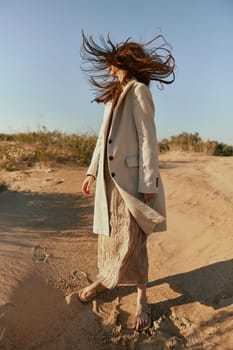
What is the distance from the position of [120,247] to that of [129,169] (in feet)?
1.89

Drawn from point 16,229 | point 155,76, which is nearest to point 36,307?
point 16,229

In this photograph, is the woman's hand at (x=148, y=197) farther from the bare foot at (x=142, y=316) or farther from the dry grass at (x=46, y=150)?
the dry grass at (x=46, y=150)

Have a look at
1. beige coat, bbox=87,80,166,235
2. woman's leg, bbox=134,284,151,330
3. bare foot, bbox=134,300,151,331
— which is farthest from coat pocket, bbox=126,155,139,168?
bare foot, bbox=134,300,151,331

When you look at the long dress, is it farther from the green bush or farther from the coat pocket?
the green bush

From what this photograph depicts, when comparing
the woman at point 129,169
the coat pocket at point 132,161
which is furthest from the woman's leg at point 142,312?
the coat pocket at point 132,161

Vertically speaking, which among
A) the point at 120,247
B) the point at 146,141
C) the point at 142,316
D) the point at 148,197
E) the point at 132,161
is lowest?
the point at 142,316

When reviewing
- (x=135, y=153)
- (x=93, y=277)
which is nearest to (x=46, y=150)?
(x=93, y=277)

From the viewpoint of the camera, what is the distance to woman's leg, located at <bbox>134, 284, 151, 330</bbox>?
2.81m

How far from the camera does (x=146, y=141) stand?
272 cm

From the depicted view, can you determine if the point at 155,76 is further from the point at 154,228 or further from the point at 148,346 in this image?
the point at 148,346

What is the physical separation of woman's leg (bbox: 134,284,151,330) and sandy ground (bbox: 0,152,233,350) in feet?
0.21

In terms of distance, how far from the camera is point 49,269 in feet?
11.5

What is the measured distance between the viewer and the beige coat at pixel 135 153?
2.72m

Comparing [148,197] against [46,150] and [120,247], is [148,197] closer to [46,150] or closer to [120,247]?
[120,247]
